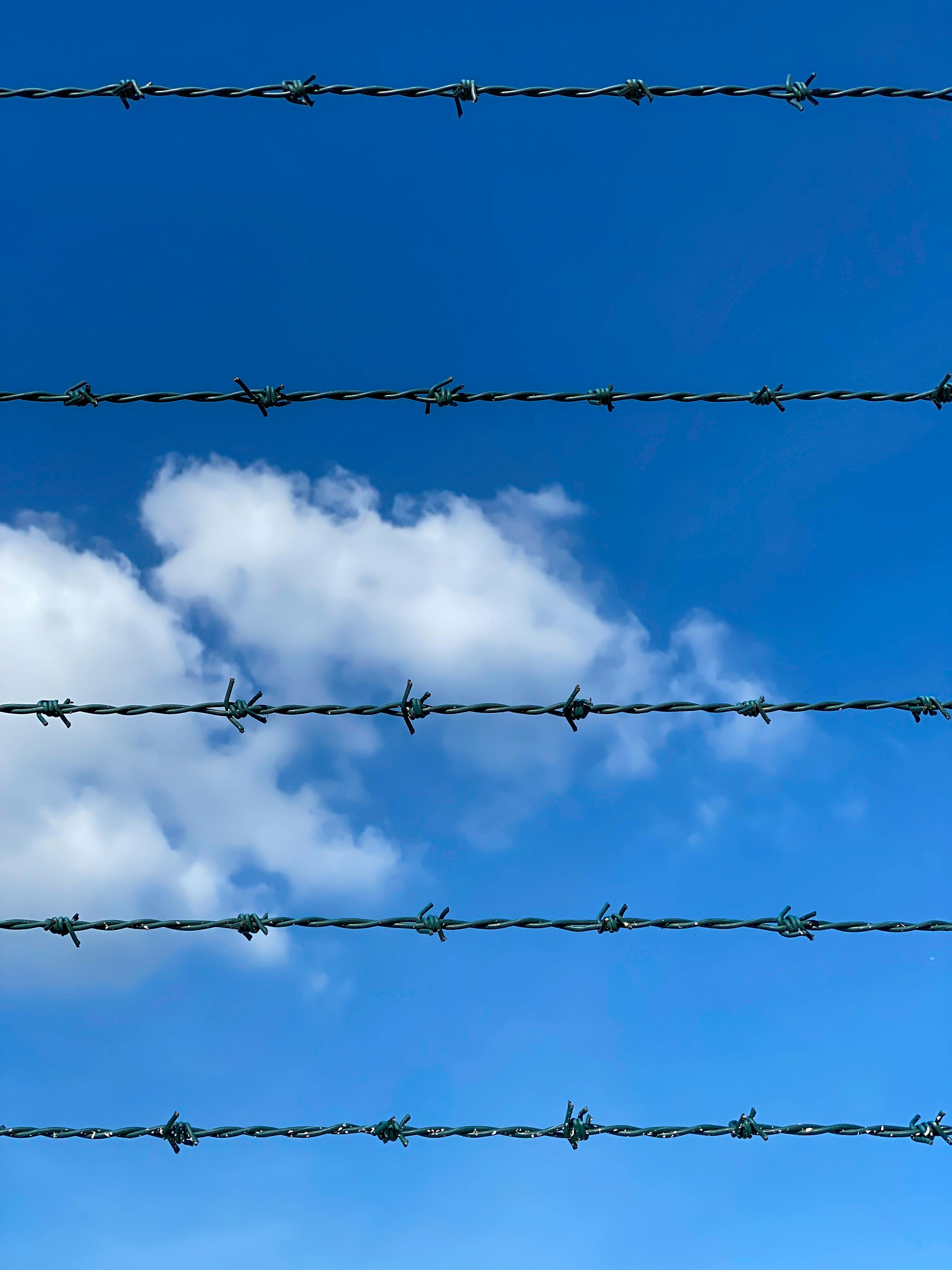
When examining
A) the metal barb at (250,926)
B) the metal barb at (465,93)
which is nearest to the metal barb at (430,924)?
the metal barb at (250,926)

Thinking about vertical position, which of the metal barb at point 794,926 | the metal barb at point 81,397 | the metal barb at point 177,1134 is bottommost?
the metal barb at point 177,1134

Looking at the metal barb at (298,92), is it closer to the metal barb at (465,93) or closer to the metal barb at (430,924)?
the metal barb at (465,93)

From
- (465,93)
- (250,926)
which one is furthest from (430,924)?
(465,93)

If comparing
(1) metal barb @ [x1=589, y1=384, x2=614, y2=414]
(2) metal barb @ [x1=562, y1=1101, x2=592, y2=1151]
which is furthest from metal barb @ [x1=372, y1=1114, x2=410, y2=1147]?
(1) metal barb @ [x1=589, y1=384, x2=614, y2=414]

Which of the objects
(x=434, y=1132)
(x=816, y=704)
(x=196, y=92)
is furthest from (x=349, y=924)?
(x=196, y=92)

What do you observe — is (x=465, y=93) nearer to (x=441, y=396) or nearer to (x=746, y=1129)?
(x=441, y=396)

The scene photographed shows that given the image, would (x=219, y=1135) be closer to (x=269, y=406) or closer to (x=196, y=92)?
(x=269, y=406)

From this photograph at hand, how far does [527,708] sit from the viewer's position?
4.39 m

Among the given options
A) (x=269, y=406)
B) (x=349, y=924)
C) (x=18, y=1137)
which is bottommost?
(x=18, y=1137)

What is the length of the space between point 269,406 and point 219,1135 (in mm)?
2667

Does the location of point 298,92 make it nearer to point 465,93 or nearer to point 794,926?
point 465,93

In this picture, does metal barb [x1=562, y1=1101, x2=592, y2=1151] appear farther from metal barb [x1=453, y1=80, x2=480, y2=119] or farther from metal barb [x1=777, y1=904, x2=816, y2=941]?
A: metal barb [x1=453, y1=80, x2=480, y2=119]

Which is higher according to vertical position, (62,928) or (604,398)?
(604,398)

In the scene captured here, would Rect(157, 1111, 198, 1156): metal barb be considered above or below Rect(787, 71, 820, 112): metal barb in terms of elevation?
below
